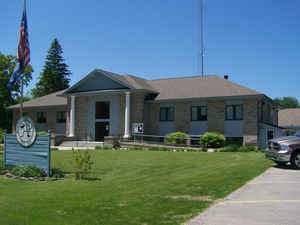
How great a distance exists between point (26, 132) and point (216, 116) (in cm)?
1979

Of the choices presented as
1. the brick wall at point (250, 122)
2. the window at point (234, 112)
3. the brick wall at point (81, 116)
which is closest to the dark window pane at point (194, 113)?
the window at point (234, 112)

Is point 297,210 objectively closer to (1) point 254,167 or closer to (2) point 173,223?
(2) point 173,223

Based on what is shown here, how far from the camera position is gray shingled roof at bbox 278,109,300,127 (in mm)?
42325

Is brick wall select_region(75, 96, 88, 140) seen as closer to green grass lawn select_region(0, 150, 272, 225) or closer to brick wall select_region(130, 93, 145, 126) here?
brick wall select_region(130, 93, 145, 126)

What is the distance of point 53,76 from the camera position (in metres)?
75.0

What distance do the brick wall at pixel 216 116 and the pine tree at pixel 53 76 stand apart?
166 ft

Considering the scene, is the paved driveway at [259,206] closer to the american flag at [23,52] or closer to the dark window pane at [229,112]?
the american flag at [23,52]

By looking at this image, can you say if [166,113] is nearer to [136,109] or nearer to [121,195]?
[136,109]

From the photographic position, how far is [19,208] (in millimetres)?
7562

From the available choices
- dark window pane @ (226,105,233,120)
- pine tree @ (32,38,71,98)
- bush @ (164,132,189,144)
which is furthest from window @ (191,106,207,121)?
pine tree @ (32,38,71,98)

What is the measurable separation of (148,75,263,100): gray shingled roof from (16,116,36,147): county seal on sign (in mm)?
19591

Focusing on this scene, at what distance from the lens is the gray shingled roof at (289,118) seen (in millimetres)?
42325

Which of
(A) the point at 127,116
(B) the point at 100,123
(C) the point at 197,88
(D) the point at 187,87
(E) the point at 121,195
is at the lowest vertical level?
(E) the point at 121,195

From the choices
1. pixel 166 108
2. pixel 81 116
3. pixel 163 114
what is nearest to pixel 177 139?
pixel 163 114
